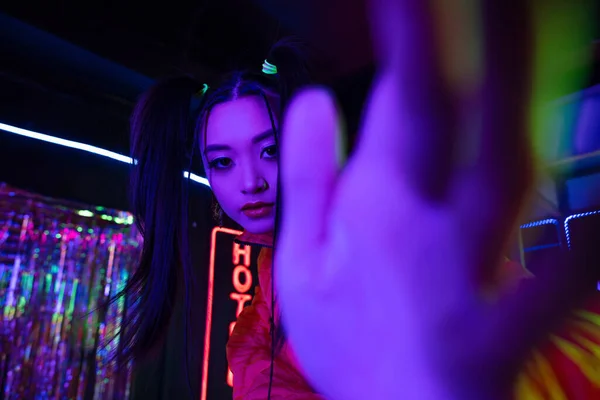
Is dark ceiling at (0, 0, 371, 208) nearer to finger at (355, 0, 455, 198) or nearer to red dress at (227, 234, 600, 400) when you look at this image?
red dress at (227, 234, 600, 400)

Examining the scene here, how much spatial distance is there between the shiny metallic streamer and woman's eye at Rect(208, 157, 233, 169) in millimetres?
876

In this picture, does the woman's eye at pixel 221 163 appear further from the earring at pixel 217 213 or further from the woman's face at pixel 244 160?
the earring at pixel 217 213

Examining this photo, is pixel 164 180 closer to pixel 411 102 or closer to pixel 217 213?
pixel 217 213

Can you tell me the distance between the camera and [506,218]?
31 centimetres

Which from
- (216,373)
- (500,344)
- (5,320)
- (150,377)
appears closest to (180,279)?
(500,344)

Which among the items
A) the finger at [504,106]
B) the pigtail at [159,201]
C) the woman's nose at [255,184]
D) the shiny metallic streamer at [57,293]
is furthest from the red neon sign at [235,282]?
the finger at [504,106]

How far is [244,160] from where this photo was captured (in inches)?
25.7

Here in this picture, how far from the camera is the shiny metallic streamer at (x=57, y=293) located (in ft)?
4.78

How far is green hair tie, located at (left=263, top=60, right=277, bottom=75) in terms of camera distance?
692 mm

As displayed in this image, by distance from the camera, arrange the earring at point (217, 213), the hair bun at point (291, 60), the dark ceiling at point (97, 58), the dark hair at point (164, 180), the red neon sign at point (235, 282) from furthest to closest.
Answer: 1. the red neon sign at point (235, 282)
2. the dark ceiling at point (97, 58)
3. the earring at point (217, 213)
4. the dark hair at point (164, 180)
5. the hair bun at point (291, 60)

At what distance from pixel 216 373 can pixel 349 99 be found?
185 centimetres

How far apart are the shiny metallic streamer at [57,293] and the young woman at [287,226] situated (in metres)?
0.80

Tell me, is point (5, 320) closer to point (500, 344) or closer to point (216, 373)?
point (216, 373)

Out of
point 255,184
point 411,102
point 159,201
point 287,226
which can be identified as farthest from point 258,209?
point 411,102
